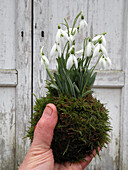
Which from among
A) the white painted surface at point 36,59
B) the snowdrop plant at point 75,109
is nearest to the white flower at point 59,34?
the snowdrop plant at point 75,109

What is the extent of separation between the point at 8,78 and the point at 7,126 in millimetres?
358

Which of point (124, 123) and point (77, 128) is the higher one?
point (77, 128)

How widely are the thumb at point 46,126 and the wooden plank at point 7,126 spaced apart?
2.21 ft

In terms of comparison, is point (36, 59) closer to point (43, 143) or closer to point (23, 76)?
point (23, 76)

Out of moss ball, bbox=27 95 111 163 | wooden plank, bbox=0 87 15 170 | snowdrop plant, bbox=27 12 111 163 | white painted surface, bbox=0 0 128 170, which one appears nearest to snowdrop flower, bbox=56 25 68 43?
snowdrop plant, bbox=27 12 111 163

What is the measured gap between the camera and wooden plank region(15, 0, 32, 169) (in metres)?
1.27

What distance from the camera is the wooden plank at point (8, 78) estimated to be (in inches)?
49.9

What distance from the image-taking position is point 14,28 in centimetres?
129

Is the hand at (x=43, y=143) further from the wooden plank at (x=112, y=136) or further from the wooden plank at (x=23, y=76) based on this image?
the wooden plank at (x=112, y=136)

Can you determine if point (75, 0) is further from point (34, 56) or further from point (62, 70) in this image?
point (62, 70)

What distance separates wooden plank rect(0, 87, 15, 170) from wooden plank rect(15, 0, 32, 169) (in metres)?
0.04

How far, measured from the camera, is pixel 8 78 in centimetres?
127

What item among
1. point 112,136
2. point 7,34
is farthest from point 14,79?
Answer: point 112,136

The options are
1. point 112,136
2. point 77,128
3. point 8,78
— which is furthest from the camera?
point 112,136
